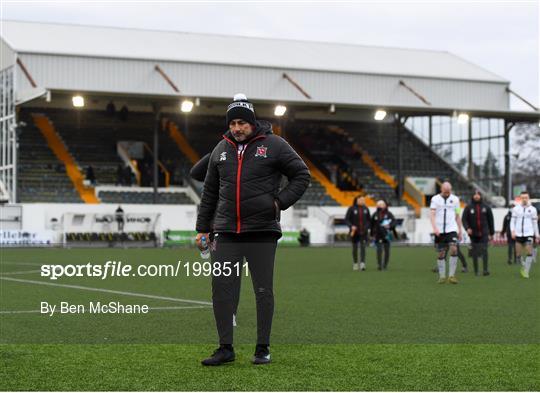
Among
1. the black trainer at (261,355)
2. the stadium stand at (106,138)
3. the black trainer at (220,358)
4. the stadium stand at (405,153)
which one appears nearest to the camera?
the black trainer at (220,358)

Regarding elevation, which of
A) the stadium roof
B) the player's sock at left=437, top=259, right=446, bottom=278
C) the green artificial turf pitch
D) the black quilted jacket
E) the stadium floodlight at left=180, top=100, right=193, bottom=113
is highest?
the stadium roof

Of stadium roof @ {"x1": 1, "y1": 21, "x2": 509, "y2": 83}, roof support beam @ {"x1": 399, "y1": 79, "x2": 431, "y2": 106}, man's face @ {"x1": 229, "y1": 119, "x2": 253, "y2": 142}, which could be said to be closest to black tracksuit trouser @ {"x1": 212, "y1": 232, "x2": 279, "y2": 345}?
man's face @ {"x1": 229, "y1": 119, "x2": 253, "y2": 142}

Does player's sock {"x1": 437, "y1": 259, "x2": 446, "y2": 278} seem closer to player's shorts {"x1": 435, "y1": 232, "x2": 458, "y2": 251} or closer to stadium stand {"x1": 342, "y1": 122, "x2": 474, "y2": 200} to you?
player's shorts {"x1": 435, "y1": 232, "x2": 458, "y2": 251}

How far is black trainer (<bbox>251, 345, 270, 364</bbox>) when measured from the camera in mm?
8750

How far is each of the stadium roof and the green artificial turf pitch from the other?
3674 cm

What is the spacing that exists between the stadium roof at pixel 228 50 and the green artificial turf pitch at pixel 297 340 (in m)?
36.7

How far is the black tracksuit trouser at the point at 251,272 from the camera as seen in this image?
8.88 m

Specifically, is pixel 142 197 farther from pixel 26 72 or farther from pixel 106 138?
pixel 106 138

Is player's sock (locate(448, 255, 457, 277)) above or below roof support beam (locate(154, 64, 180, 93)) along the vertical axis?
below

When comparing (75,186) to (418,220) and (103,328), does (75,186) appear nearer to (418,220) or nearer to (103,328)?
(418,220)

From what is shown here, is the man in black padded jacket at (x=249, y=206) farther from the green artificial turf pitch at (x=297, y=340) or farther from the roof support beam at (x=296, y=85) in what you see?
the roof support beam at (x=296, y=85)

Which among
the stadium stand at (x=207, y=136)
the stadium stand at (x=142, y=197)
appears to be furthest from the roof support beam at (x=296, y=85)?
the stadium stand at (x=142, y=197)

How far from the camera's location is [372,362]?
8.99 metres

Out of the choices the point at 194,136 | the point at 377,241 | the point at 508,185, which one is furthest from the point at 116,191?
the point at 377,241
